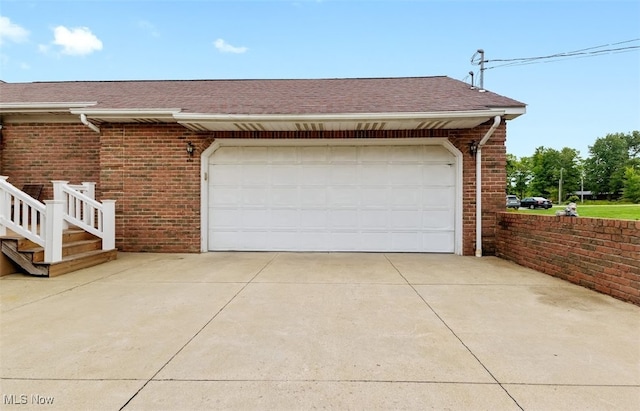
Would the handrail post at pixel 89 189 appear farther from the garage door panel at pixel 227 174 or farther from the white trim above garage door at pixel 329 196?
the garage door panel at pixel 227 174

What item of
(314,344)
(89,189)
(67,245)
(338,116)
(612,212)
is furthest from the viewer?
(612,212)

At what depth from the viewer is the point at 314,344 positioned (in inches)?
103

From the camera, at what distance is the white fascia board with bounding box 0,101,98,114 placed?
22.6 feet

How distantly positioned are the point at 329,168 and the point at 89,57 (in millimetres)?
14772

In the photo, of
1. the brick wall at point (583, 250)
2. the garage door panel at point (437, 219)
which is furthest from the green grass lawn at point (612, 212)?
the garage door panel at point (437, 219)

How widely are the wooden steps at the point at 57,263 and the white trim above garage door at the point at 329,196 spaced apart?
2.13 meters

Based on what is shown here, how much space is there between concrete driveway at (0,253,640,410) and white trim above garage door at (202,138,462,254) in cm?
243

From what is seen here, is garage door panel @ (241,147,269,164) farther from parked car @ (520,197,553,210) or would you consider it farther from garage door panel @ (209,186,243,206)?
parked car @ (520,197,553,210)

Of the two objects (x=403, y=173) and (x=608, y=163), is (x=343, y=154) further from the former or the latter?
(x=608, y=163)

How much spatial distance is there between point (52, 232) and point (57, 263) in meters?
0.50

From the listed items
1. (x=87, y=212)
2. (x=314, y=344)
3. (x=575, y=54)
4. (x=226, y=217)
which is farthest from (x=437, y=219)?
(x=575, y=54)

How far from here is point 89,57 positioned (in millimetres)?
14664

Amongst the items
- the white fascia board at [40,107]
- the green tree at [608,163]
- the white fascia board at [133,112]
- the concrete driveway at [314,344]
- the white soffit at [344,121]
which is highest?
the green tree at [608,163]

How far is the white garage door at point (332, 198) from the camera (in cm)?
706
